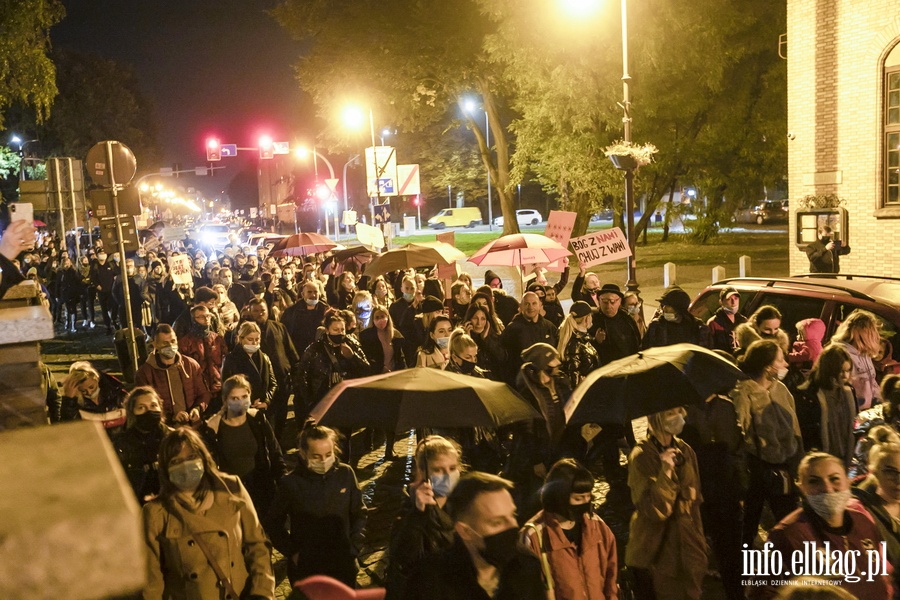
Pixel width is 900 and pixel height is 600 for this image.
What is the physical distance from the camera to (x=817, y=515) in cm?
422

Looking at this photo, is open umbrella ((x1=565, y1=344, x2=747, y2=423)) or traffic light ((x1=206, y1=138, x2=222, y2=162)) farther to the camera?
traffic light ((x1=206, y1=138, x2=222, y2=162))

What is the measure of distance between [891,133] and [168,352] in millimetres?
15506

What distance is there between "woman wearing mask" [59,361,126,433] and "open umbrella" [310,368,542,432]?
1.96m

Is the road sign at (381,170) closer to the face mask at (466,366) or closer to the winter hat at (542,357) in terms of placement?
the face mask at (466,366)

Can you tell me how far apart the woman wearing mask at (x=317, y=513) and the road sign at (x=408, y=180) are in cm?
1909

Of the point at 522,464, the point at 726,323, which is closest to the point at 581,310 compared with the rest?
the point at 726,323

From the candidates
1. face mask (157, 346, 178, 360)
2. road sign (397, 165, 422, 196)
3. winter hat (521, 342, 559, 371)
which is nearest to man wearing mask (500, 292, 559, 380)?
winter hat (521, 342, 559, 371)

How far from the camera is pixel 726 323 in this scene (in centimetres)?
952

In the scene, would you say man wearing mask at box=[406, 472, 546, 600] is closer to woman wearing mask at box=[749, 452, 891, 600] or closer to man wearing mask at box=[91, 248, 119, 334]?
woman wearing mask at box=[749, 452, 891, 600]

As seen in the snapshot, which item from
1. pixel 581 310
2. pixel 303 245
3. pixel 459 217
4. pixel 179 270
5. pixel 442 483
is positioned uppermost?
pixel 459 217

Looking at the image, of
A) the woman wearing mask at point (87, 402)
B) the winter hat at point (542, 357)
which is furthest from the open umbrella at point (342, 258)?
the winter hat at point (542, 357)

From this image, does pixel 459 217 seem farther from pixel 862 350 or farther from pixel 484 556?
pixel 484 556

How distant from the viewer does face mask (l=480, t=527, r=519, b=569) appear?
368 centimetres

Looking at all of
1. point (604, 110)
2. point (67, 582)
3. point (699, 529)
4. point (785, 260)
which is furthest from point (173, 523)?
point (785, 260)
